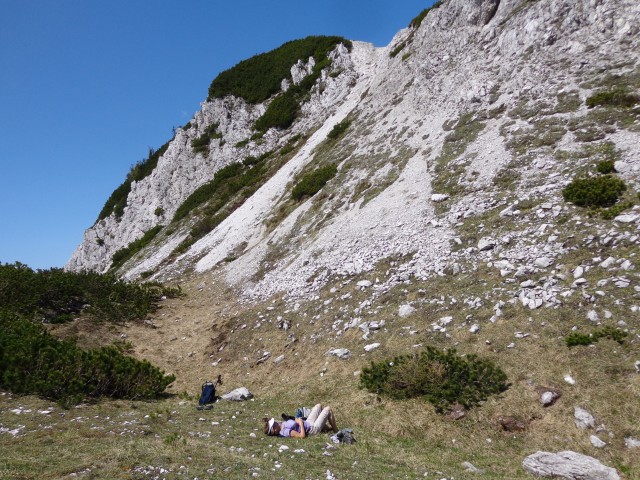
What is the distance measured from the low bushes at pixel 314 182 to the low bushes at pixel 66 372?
64.7 feet

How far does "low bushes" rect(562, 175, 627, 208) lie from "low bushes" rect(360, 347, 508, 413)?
8535 mm

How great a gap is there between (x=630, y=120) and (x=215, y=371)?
75.0 feet

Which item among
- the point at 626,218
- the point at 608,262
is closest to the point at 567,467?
the point at 608,262

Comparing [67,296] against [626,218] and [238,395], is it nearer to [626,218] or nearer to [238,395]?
[238,395]

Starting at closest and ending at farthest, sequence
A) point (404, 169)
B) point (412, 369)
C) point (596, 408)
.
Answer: point (596, 408)
point (412, 369)
point (404, 169)

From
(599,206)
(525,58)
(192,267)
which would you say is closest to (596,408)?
(599,206)

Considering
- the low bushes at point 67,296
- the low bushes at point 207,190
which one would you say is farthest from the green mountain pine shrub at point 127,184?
the low bushes at point 67,296

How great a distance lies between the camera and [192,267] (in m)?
33.6

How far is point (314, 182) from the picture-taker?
106 feet

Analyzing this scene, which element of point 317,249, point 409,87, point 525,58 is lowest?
point 317,249

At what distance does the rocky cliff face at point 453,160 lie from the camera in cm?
1777

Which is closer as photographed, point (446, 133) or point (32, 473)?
point (32, 473)

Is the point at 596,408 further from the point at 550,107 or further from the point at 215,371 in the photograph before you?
the point at 550,107

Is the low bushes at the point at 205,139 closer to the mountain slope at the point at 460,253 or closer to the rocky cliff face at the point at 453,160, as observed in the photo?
the rocky cliff face at the point at 453,160
